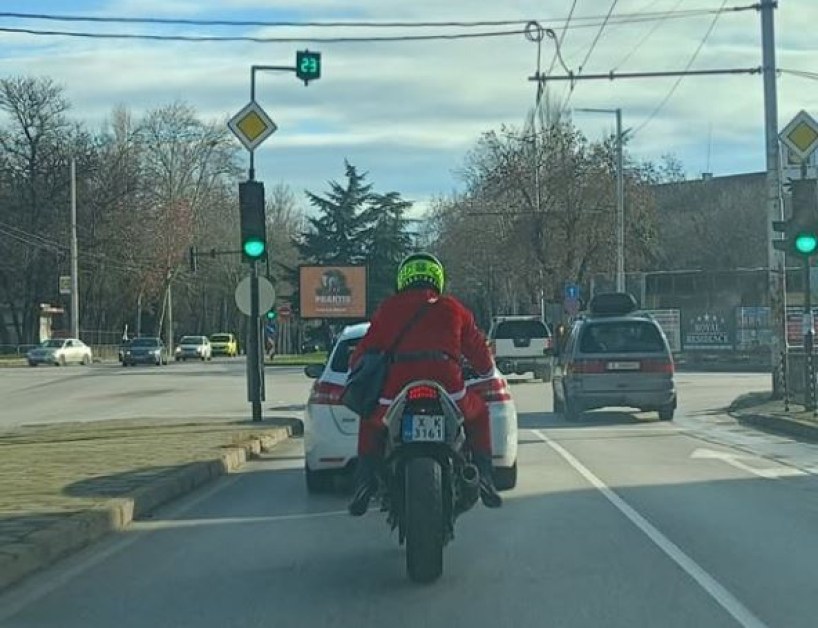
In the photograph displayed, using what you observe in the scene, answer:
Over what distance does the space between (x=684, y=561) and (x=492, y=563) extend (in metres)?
1.30

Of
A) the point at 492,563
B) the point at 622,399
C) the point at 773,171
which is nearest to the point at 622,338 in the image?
the point at 622,399

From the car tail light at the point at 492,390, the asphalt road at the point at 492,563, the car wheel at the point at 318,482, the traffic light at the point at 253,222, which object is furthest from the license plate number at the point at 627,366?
the car tail light at the point at 492,390

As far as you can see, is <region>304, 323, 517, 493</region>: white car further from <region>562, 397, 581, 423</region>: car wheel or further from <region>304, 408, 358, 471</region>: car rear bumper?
<region>562, 397, 581, 423</region>: car wheel

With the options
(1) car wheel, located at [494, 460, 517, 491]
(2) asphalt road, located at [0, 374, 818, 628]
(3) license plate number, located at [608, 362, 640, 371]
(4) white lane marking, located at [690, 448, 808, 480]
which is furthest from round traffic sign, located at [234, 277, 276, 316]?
(1) car wheel, located at [494, 460, 517, 491]

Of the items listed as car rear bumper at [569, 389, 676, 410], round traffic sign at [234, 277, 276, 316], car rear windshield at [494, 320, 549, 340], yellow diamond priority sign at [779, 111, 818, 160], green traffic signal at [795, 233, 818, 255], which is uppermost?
yellow diamond priority sign at [779, 111, 818, 160]

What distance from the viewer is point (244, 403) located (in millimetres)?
29875

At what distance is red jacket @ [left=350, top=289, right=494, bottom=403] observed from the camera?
8281 mm

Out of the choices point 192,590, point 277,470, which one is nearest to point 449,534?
point 192,590

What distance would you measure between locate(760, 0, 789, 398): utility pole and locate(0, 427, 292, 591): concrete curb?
12031mm

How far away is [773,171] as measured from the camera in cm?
2367

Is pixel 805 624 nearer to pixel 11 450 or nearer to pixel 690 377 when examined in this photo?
pixel 11 450

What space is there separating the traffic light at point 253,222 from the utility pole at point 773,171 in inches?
365

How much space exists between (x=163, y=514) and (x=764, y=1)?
16417 millimetres

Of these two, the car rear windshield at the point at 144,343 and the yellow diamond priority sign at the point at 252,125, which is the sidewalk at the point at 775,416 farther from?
the car rear windshield at the point at 144,343
